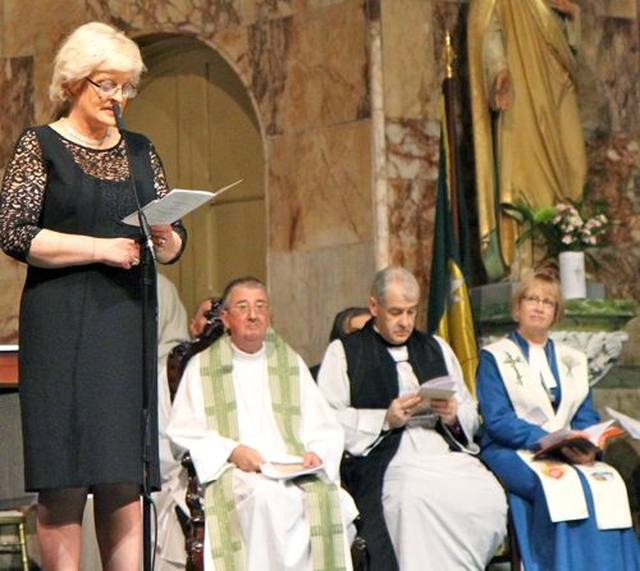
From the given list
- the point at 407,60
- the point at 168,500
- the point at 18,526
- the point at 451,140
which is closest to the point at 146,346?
the point at 168,500

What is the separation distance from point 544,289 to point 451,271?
1.12 m

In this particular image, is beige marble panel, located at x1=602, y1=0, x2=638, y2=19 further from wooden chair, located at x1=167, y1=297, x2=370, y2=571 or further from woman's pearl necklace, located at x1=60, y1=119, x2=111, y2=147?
woman's pearl necklace, located at x1=60, y1=119, x2=111, y2=147

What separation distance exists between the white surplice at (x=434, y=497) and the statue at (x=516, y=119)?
1.81 meters

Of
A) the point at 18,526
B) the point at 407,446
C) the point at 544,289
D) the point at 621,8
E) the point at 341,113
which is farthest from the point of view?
the point at 621,8

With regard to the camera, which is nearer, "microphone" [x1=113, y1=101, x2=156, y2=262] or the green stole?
"microphone" [x1=113, y1=101, x2=156, y2=262]

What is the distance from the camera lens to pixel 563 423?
702 cm

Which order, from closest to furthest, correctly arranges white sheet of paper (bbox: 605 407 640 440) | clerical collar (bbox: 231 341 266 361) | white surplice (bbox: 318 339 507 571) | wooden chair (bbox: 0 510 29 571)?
white surplice (bbox: 318 339 507 571), white sheet of paper (bbox: 605 407 640 440), clerical collar (bbox: 231 341 266 361), wooden chair (bbox: 0 510 29 571)

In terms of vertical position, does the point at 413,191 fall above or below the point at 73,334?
above

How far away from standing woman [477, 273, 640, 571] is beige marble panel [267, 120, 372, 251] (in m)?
1.62

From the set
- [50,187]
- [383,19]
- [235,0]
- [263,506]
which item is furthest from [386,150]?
[50,187]

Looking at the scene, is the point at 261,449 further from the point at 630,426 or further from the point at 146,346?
the point at 146,346

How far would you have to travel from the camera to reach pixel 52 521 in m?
3.90

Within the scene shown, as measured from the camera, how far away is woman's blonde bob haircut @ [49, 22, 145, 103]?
157 inches

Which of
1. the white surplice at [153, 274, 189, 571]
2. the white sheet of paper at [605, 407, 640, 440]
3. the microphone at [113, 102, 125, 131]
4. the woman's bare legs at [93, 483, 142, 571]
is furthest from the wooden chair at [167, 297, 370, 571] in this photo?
the microphone at [113, 102, 125, 131]
